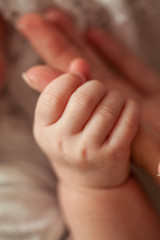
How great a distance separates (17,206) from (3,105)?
0.19 m

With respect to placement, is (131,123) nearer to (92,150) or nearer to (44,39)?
(92,150)

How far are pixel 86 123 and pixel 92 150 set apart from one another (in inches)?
1.1

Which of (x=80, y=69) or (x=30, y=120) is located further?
(x=30, y=120)

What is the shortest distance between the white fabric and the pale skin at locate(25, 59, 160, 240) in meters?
0.07

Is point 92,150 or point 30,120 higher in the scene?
point 92,150

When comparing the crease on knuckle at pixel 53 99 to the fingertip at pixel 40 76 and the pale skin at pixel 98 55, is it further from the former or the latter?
the pale skin at pixel 98 55

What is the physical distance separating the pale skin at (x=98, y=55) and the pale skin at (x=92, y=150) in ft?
0.25

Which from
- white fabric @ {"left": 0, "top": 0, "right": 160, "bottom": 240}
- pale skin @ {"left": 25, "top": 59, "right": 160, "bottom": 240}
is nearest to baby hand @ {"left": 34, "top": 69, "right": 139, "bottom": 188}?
pale skin @ {"left": 25, "top": 59, "right": 160, "bottom": 240}

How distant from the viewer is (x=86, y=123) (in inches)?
12.1

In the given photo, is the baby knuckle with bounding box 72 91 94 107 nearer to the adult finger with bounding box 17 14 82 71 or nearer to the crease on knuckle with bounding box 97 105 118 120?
the crease on knuckle with bounding box 97 105 118 120

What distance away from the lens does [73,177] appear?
0.36 m

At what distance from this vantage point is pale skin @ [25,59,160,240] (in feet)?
0.99

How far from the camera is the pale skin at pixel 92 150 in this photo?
30 centimetres

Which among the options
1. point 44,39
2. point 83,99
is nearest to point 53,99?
point 83,99
